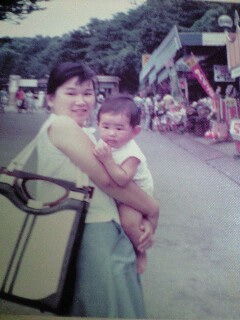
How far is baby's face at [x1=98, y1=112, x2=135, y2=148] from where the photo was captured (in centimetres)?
145

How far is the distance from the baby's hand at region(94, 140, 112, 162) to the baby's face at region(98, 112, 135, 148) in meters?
0.09

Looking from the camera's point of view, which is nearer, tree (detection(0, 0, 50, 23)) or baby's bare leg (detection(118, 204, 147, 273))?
baby's bare leg (detection(118, 204, 147, 273))

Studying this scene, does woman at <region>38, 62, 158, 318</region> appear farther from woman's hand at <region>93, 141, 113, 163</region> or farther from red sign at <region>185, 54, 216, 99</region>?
red sign at <region>185, 54, 216, 99</region>

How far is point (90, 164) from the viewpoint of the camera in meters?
1.36

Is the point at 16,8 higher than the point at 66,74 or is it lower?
higher

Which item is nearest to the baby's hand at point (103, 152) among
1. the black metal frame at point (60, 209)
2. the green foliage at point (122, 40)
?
the black metal frame at point (60, 209)

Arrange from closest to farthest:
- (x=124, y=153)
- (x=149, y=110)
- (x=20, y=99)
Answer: (x=124, y=153) → (x=149, y=110) → (x=20, y=99)

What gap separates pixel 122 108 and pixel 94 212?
0.41 meters

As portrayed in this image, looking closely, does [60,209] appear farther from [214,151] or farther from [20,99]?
[214,151]

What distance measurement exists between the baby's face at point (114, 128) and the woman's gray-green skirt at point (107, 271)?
0.32m

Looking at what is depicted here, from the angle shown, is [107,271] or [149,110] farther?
[149,110]

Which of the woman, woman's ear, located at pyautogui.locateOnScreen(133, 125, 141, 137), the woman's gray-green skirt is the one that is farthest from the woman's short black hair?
the woman's gray-green skirt

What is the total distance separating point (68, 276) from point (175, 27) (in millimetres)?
1360

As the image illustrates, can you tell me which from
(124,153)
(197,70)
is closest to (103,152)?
(124,153)
